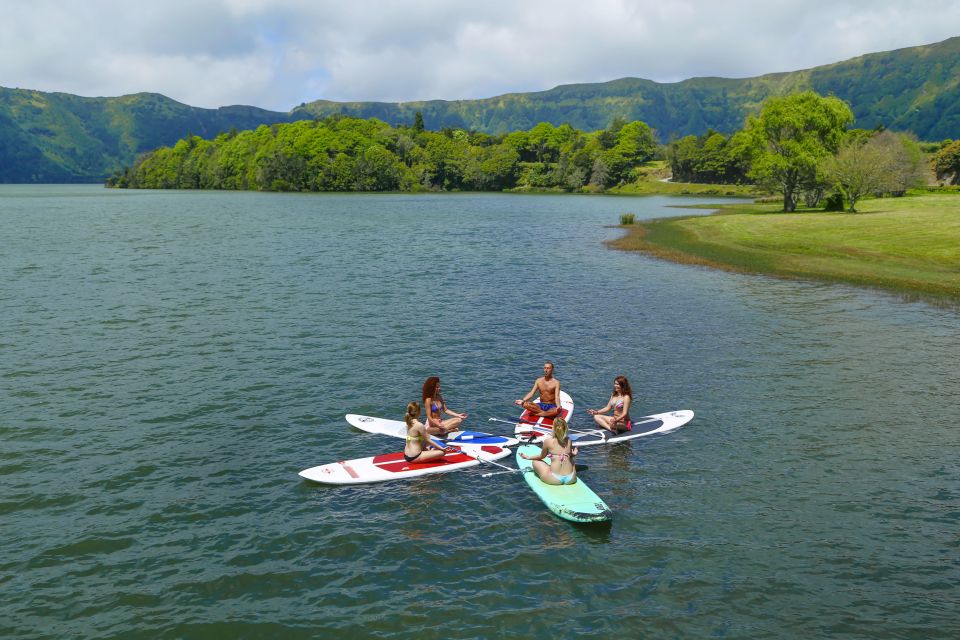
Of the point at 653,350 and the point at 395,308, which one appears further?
the point at 395,308

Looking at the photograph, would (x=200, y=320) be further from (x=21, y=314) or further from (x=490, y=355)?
(x=490, y=355)

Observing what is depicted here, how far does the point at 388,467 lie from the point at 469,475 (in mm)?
2439

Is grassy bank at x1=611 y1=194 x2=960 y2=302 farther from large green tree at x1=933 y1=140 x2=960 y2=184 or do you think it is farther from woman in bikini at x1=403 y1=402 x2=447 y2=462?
large green tree at x1=933 y1=140 x2=960 y2=184

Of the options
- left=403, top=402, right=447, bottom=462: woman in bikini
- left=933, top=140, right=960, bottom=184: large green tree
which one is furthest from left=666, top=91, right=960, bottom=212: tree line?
left=403, top=402, right=447, bottom=462: woman in bikini

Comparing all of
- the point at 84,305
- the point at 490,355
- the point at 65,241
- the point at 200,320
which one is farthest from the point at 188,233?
the point at 490,355

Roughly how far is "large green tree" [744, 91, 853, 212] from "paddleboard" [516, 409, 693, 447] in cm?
7575

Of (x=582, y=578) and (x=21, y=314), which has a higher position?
(x=21, y=314)

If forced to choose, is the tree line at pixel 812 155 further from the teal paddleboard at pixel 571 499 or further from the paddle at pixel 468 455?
the teal paddleboard at pixel 571 499

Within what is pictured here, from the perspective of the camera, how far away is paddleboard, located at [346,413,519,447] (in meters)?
21.0

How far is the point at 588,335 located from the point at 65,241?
66006mm

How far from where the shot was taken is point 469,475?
19.5 metres

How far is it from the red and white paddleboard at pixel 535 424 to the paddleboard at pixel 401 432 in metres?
0.52

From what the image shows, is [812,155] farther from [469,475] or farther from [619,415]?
[469,475]

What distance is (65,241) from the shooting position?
73188 mm
